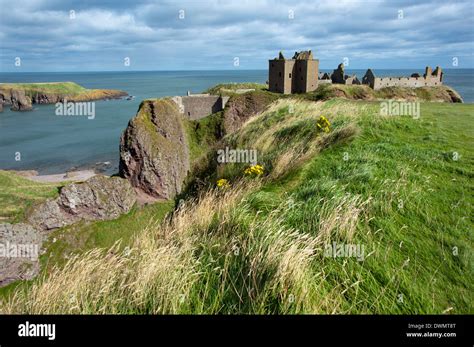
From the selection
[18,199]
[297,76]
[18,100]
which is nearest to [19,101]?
[18,100]

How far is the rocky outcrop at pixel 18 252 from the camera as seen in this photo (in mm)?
19031

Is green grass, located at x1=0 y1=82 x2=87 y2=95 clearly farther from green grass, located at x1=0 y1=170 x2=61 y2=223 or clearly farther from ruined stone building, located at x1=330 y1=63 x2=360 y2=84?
green grass, located at x1=0 y1=170 x2=61 y2=223

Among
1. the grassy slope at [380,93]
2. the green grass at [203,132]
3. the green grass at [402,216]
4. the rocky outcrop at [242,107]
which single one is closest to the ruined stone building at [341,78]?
the grassy slope at [380,93]

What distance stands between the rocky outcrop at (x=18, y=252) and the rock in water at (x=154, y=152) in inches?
566

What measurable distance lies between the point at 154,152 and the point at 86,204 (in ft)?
33.7

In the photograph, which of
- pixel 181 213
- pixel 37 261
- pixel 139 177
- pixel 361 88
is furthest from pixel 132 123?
pixel 361 88

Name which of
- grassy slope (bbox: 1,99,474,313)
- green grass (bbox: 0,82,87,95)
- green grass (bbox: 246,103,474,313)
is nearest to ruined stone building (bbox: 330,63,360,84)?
green grass (bbox: 246,103,474,313)

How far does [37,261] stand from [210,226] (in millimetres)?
20737

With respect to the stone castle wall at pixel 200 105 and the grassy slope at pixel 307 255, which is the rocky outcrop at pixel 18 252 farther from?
the stone castle wall at pixel 200 105

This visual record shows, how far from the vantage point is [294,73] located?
60.0m

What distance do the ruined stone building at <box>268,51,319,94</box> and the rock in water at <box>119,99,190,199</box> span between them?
27259mm

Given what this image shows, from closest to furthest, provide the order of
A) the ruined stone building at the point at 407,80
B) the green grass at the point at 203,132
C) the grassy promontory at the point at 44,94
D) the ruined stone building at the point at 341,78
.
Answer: the green grass at the point at 203,132 < the ruined stone building at the point at 407,80 < the ruined stone building at the point at 341,78 < the grassy promontory at the point at 44,94
